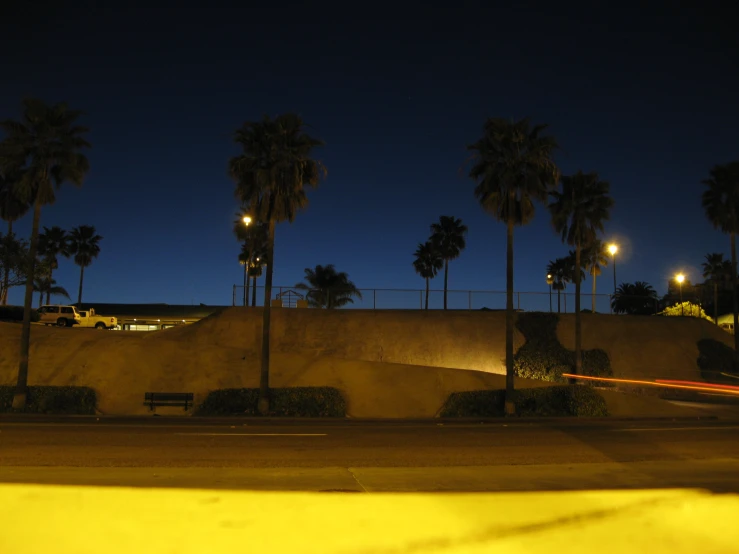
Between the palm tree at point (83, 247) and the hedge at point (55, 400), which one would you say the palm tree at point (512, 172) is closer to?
the hedge at point (55, 400)

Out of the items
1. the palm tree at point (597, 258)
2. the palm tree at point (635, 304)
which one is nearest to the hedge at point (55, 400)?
the palm tree at point (635, 304)

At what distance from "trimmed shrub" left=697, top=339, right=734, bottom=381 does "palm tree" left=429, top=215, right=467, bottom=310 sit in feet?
78.4

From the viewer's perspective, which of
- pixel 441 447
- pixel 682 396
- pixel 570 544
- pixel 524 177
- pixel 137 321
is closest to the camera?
pixel 570 544

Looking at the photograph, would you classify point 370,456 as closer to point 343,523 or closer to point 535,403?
point 343,523

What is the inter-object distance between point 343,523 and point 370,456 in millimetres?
8552

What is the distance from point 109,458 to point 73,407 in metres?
15.8

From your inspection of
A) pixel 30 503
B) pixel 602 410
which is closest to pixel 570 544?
pixel 30 503

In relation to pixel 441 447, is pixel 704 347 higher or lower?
higher

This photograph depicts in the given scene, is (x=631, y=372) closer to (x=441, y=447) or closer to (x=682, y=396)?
(x=682, y=396)

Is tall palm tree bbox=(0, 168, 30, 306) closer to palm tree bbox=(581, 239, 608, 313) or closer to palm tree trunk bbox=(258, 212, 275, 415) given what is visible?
palm tree trunk bbox=(258, 212, 275, 415)

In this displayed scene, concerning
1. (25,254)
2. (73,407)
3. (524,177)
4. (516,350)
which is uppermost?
(524,177)

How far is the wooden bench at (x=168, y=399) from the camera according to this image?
88.5 ft

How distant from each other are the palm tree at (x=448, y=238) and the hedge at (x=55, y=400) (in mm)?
39160

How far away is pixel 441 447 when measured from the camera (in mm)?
15531
